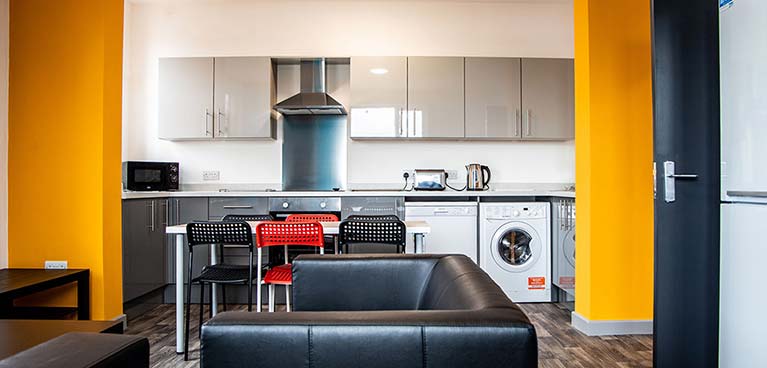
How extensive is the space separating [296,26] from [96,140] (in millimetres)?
2283

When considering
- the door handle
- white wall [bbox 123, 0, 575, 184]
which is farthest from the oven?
the door handle

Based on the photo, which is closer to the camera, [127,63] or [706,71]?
[706,71]

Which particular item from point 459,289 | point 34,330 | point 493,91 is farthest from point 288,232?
point 493,91

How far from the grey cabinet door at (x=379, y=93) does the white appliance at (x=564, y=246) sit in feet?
5.04

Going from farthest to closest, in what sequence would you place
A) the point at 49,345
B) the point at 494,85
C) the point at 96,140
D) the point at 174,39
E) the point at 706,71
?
the point at 174,39 → the point at 494,85 → the point at 96,140 → the point at 706,71 → the point at 49,345

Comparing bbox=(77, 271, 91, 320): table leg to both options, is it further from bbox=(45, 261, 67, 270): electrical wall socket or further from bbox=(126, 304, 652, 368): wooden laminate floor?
bbox=(126, 304, 652, 368): wooden laminate floor

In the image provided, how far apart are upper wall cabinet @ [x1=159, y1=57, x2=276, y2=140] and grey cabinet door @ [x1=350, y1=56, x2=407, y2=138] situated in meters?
0.82

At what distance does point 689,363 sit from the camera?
187 centimetres

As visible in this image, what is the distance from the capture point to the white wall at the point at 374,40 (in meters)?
4.25

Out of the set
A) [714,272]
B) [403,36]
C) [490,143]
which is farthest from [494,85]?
[714,272]

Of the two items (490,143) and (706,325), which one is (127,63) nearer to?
(490,143)

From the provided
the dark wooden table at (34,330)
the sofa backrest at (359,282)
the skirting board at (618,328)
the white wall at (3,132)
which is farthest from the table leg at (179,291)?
the skirting board at (618,328)

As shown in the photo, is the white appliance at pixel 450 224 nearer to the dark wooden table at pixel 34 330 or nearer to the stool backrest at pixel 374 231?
the stool backrest at pixel 374 231

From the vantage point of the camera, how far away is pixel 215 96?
392 centimetres
